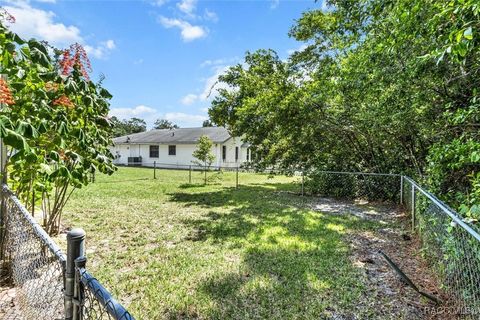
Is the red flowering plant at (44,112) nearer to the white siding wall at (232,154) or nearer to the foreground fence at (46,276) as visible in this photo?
the foreground fence at (46,276)

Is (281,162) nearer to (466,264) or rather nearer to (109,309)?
(466,264)

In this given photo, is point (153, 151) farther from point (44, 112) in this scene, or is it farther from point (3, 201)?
point (44, 112)

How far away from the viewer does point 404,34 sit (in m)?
3.38

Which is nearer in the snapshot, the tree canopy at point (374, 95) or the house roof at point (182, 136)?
the tree canopy at point (374, 95)

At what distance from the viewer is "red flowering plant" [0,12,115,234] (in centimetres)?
223

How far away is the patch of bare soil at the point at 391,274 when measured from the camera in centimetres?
297

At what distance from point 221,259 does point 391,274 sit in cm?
238

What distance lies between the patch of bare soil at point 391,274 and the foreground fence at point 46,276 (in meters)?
2.48

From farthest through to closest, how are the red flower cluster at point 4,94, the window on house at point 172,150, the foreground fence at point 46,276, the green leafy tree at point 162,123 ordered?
1. the green leafy tree at point 162,123
2. the window on house at point 172,150
3. the red flower cluster at point 4,94
4. the foreground fence at point 46,276

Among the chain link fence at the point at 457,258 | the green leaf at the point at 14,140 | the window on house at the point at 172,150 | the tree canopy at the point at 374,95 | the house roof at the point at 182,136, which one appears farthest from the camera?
the window on house at the point at 172,150

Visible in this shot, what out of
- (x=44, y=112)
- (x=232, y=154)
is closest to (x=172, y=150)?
(x=232, y=154)

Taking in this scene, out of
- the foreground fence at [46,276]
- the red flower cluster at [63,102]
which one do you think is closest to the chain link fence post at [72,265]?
the foreground fence at [46,276]

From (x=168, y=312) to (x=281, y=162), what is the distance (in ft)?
31.4

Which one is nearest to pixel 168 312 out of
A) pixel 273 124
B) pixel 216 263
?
pixel 216 263
